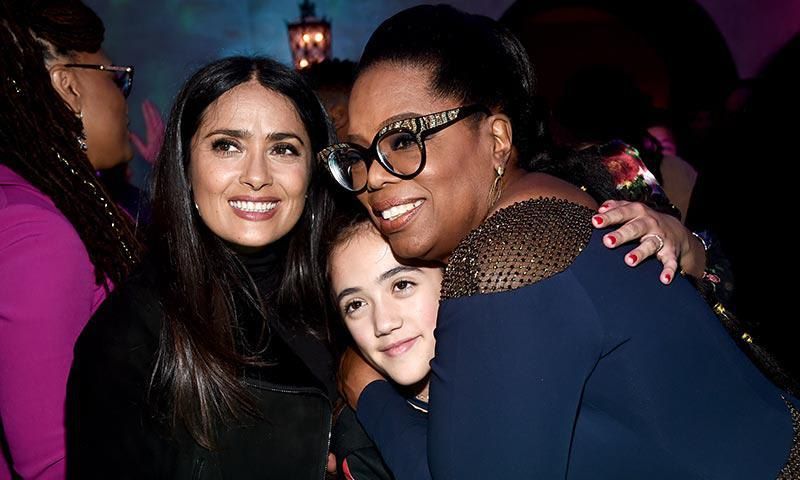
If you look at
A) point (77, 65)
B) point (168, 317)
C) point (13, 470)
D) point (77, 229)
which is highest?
point (77, 65)

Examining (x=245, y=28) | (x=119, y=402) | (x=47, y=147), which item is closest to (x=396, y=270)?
(x=119, y=402)

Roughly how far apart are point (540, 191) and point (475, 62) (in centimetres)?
39

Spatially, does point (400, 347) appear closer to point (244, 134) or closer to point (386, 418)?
point (386, 418)

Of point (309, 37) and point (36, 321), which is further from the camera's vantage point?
point (309, 37)

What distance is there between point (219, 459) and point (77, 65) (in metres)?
1.41

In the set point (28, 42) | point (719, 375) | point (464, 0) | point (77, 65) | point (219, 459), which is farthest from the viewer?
point (464, 0)

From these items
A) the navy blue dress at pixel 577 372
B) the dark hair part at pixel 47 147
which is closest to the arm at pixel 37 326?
the dark hair part at pixel 47 147

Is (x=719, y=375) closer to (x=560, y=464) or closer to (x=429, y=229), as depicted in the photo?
(x=560, y=464)

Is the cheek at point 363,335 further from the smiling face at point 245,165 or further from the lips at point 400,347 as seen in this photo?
the smiling face at point 245,165

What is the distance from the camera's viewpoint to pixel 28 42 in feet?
6.78

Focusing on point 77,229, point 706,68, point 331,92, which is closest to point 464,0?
point 706,68

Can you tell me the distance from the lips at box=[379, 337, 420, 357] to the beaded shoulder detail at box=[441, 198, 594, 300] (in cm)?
82

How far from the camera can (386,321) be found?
2066 millimetres

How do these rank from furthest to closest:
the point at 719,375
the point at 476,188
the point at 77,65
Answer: the point at 77,65
the point at 476,188
the point at 719,375
